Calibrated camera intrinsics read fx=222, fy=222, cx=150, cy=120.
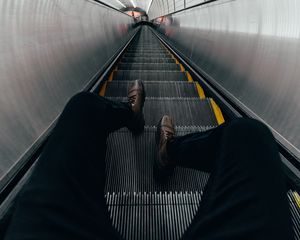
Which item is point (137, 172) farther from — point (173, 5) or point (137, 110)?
point (173, 5)

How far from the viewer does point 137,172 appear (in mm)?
1618

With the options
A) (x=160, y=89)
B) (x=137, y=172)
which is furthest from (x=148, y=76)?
(x=137, y=172)

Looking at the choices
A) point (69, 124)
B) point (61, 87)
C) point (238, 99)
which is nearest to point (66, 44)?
point (61, 87)

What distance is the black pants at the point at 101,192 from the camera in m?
0.72

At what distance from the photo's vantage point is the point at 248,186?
2.68 feet

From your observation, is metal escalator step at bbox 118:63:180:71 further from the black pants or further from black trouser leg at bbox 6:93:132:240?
the black pants

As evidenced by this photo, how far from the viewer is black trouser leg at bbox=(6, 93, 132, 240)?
72cm

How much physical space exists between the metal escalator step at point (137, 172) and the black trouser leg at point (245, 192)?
0.61m

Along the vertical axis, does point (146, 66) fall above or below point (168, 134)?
below

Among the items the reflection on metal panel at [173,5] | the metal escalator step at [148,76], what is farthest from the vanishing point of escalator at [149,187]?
the reflection on metal panel at [173,5]

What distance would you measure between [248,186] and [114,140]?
4.18ft

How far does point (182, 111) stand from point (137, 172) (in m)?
1.13

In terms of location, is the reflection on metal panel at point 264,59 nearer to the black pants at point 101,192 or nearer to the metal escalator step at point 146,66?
Answer: the black pants at point 101,192

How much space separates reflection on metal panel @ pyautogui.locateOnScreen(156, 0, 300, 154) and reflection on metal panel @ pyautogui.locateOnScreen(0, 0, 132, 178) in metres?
1.77
